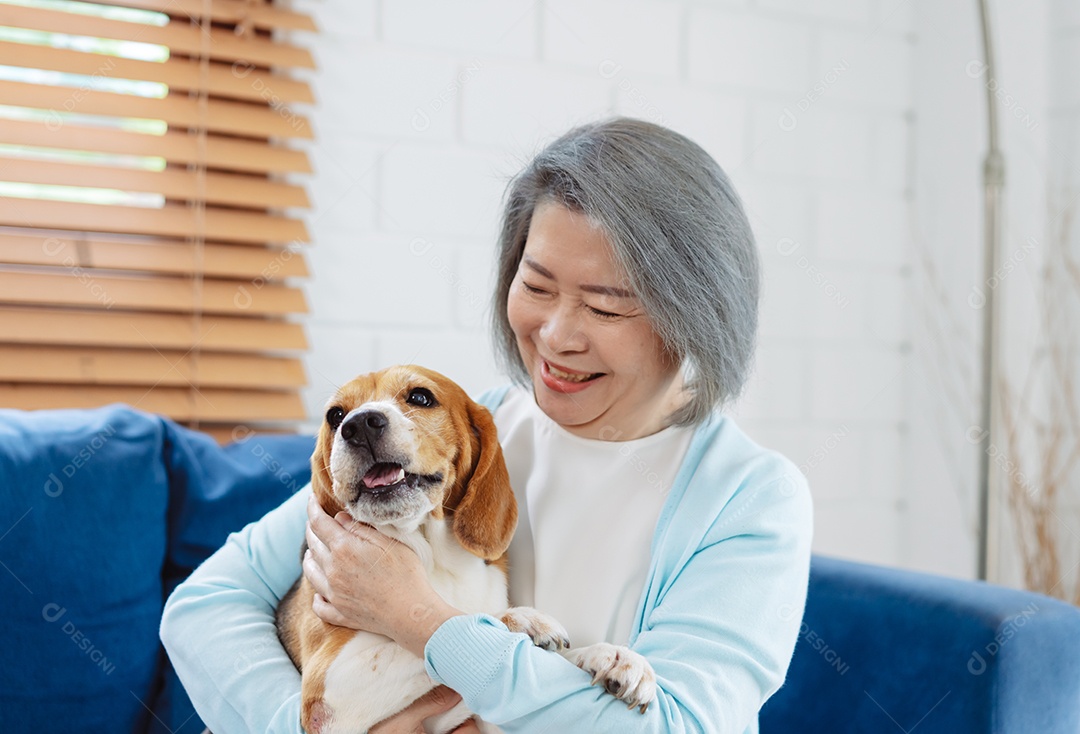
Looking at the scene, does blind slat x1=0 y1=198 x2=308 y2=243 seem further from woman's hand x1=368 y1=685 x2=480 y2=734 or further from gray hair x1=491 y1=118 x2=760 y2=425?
woman's hand x1=368 y1=685 x2=480 y2=734

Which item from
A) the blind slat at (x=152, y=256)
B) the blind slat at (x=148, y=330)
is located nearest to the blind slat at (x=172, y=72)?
the blind slat at (x=152, y=256)

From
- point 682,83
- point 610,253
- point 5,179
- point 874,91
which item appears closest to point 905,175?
point 874,91

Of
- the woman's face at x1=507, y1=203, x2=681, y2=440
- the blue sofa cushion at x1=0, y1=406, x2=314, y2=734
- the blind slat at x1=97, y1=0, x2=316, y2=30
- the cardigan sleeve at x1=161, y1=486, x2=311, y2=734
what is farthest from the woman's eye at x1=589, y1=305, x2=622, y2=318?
the blind slat at x1=97, y1=0, x2=316, y2=30

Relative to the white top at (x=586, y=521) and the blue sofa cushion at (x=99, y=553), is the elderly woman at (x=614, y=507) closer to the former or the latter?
the white top at (x=586, y=521)

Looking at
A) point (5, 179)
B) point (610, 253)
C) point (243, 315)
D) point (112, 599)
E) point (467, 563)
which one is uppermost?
point (5, 179)

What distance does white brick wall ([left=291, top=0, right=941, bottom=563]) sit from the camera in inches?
79.7

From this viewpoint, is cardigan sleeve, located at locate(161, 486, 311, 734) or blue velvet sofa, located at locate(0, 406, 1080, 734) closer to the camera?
cardigan sleeve, located at locate(161, 486, 311, 734)

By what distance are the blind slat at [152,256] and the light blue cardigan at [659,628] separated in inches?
25.0

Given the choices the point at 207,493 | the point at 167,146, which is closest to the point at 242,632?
the point at 207,493

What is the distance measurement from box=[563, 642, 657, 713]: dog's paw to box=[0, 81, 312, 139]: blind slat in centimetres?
126

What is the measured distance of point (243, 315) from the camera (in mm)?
1943

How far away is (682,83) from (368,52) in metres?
0.74

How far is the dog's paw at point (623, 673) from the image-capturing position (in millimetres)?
1045

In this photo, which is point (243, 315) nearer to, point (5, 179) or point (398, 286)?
point (398, 286)
